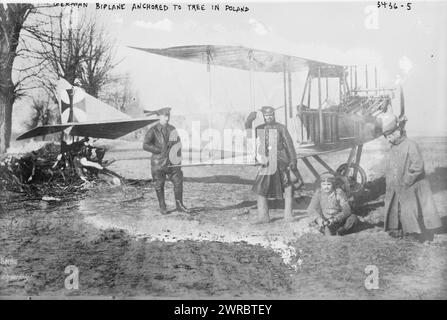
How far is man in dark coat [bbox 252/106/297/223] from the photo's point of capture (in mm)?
5238

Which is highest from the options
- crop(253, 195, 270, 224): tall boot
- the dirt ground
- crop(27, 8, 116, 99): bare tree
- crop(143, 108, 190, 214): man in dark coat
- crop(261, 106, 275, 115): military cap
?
crop(27, 8, 116, 99): bare tree

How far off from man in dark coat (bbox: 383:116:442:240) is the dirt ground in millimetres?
199

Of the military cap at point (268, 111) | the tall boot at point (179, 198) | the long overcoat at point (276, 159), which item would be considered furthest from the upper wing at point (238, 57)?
the tall boot at point (179, 198)

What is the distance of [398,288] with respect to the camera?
3971 millimetres

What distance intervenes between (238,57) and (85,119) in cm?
264

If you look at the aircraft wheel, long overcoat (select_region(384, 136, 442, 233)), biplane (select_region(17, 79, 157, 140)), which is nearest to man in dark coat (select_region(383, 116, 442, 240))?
long overcoat (select_region(384, 136, 442, 233))

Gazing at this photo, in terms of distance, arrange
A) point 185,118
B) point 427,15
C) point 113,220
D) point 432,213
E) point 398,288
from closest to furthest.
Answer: point 398,288, point 432,213, point 427,15, point 113,220, point 185,118

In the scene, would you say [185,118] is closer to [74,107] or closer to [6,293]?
[74,107]

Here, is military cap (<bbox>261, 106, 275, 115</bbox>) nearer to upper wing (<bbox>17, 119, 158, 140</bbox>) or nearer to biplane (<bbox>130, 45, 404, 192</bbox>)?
biplane (<bbox>130, 45, 404, 192</bbox>)

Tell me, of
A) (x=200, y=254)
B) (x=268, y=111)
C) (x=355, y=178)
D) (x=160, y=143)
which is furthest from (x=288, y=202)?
(x=160, y=143)

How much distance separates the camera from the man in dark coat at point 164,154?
5.55m

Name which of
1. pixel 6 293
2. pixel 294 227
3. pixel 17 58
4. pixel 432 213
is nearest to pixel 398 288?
pixel 432 213

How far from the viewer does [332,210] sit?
15.6ft
